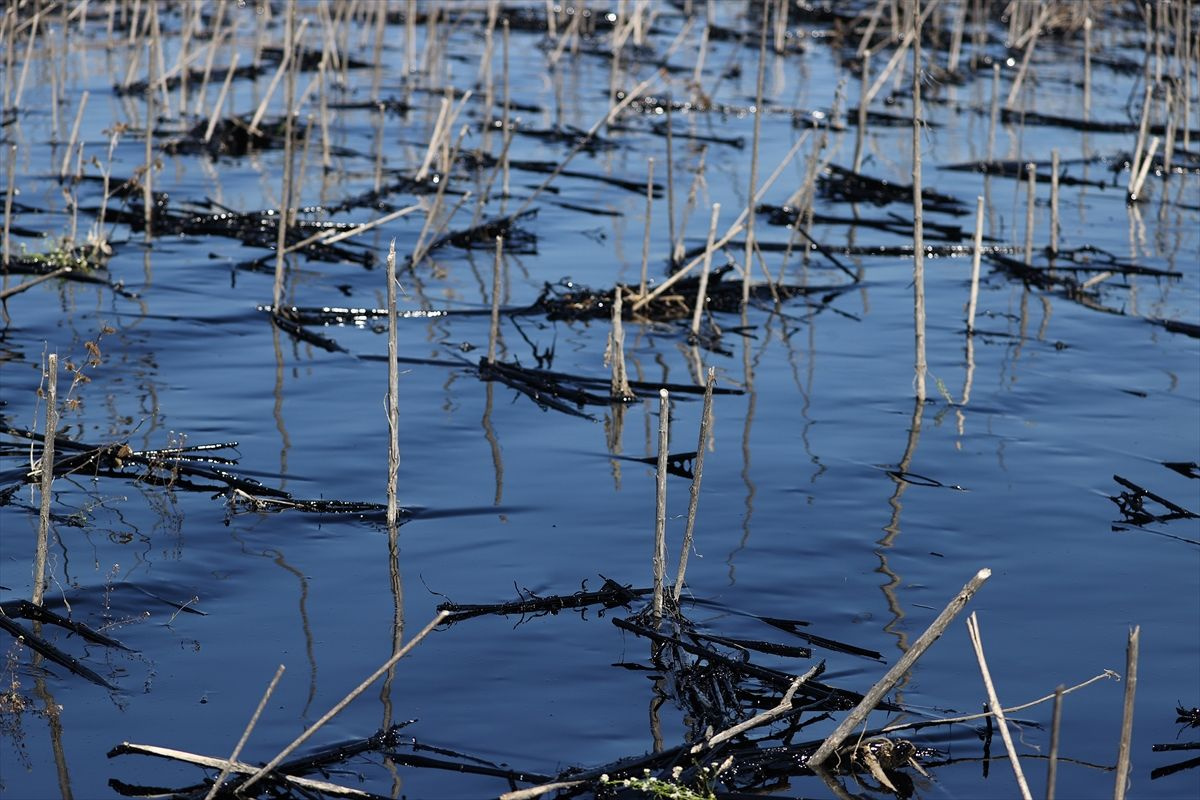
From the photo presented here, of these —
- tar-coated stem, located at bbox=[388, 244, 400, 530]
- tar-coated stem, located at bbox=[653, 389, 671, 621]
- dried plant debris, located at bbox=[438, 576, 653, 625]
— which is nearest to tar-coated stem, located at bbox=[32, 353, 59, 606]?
tar-coated stem, located at bbox=[388, 244, 400, 530]

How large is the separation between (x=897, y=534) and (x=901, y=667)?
7.98 ft

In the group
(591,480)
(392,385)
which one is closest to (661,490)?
(392,385)

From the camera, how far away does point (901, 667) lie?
3.43m

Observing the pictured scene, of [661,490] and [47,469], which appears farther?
[661,490]

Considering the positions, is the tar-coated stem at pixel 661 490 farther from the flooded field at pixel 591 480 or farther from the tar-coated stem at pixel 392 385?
the tar-coated stem at pixel 392 385

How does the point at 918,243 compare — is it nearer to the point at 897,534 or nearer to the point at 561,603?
the point at 897,534

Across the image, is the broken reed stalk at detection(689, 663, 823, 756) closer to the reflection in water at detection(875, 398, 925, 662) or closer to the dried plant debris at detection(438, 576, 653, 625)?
the reflection in water at detection(875, 398, 925, 662)

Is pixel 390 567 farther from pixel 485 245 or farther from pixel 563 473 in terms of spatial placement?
pixel 485 245

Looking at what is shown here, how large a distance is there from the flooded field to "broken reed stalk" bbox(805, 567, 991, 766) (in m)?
0.01

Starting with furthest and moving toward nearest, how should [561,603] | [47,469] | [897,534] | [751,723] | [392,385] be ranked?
[897,534], [561,603], [392,385], [47,469], [751,723]

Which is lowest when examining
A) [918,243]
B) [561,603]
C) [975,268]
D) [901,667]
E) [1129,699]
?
[561,603]

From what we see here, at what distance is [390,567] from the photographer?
529cm

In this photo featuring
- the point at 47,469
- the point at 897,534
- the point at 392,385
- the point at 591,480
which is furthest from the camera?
the point at 591,480

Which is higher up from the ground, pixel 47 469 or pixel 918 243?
pixel 918 243
